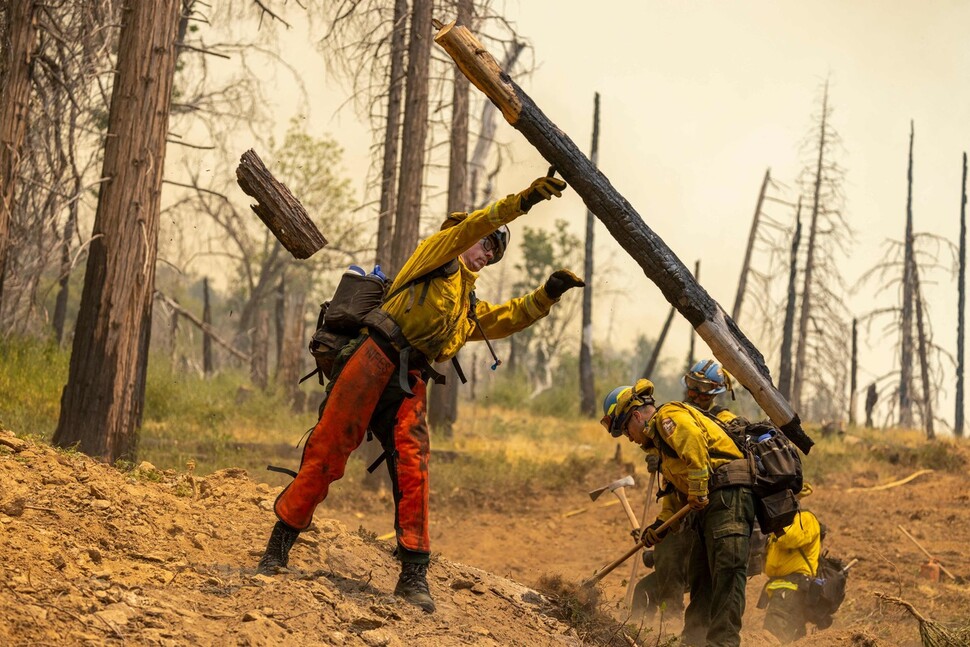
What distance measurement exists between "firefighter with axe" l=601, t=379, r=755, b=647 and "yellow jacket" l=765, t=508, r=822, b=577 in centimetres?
138

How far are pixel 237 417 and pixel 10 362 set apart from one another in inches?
216

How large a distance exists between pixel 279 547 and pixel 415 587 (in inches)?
30.5

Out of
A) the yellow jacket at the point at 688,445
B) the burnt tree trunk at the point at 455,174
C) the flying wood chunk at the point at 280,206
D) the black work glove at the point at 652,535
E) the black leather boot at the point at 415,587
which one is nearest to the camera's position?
the black leather boot at the point at 415,587

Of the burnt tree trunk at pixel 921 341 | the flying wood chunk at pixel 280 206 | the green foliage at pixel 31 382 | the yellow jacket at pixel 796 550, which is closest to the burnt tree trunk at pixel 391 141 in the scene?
the green foliage at pixel 31 382

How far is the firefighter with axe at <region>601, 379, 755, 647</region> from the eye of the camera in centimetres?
631

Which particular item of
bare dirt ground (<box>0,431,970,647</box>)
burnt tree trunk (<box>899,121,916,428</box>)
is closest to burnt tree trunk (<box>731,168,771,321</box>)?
burnt tree trunk (<box>899,121,916,428</box>)

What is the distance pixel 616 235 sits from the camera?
235 inches

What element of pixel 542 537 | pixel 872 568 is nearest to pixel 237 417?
pixel 542 537

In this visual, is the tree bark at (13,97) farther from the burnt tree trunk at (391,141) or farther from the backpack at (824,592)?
the backpack at (824,592)

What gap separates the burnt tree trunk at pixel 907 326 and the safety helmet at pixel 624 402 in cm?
2561

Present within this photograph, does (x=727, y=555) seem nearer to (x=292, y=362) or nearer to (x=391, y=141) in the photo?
(x=391, y=141)

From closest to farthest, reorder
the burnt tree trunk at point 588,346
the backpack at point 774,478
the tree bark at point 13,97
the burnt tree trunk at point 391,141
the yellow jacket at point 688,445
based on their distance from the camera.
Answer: the yellow jacket at point 688,445 < the backpack at point 774,478 < the tree bark at point 13,97 < the burnt tree trunk at point 391,141 < the burnt tree trunk at point 588,346

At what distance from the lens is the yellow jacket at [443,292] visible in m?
5.17

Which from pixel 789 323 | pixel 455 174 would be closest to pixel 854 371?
pixel 789 323
